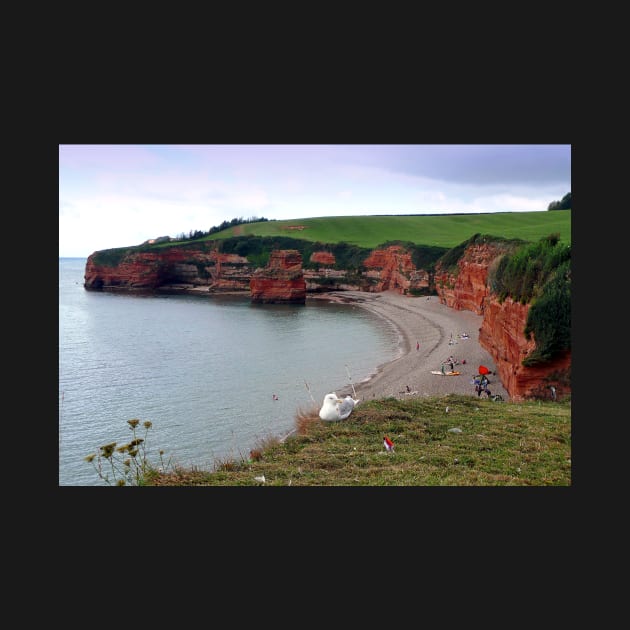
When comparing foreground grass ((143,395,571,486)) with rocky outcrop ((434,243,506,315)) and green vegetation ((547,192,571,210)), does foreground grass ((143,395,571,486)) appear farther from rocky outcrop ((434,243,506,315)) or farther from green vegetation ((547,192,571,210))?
green vegetation ((547,192,571,210))

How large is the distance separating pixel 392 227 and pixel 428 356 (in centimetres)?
6825

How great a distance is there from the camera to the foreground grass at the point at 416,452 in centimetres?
911

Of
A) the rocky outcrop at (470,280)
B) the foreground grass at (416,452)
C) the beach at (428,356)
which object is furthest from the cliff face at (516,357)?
the rocky outcrop at (470,280)

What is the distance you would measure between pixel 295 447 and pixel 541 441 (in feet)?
19.1

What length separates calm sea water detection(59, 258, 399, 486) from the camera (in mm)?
A: 18808

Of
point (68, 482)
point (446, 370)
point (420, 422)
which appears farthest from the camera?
point (446, 370)

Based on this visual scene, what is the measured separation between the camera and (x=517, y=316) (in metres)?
21.3

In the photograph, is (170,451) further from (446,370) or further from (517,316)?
(446,370)

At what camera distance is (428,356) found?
34.1 meters

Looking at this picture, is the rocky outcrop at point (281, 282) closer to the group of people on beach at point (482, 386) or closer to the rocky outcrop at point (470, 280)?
the rocky outcrop at point (470, 280)

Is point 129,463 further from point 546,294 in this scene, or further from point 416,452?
point 546,294

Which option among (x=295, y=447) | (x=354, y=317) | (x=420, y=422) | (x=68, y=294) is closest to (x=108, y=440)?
(x=295, y=447)

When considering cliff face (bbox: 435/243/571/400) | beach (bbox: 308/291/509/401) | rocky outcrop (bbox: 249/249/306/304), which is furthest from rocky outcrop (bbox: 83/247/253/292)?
cliff face (bbox: 435/243/571/400)

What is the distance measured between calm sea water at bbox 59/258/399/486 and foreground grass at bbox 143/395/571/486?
4377mm
